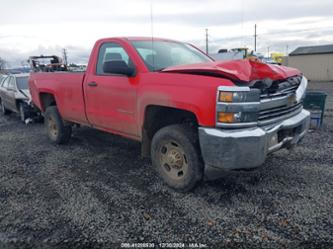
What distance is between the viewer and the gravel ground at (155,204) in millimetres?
2750

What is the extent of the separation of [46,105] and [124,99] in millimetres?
3096

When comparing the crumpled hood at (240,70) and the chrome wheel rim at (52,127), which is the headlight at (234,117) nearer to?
the crumpled hood at (240,70)

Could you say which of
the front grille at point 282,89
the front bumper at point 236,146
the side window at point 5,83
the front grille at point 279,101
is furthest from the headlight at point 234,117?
the side window at point 5,83

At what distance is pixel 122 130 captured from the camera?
4.26 metres

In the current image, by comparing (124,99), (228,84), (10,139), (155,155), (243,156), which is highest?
(228,84)

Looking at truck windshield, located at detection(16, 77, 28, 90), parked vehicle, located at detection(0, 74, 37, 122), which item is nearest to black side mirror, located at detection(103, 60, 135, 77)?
parked vehicle, located at detection(0, 74, 37, 122)

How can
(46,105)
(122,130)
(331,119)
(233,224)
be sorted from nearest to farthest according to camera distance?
1. (233,224)
2. (122,130)
3. (46,105)
4. (331,119)

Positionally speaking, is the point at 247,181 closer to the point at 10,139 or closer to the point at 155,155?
the point at 155,155

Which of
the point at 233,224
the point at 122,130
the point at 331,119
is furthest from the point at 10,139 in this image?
the point at 331,119

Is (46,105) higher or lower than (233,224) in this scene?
higher

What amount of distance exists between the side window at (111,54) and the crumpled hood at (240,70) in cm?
92

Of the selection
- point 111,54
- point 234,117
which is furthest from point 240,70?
point 111,54

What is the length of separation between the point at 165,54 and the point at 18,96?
646 centimetres

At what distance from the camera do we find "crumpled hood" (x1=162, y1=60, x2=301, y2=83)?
3045mm
